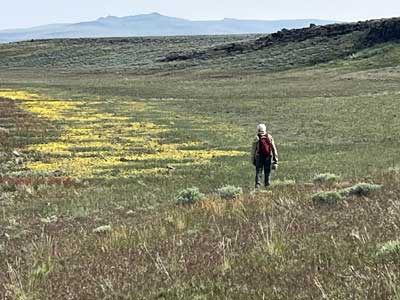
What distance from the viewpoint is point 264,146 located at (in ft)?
59.6

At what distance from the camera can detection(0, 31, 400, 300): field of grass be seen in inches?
272

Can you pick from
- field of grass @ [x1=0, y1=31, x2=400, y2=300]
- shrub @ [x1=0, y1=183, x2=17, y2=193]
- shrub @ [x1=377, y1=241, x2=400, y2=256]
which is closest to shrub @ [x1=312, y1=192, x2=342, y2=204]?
field of grass @ [x1=0, y1=31, x2=400, y2=300]

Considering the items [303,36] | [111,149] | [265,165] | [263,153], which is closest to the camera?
[263,153]

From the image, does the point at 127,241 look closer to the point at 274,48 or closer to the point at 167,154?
the point at 167,154

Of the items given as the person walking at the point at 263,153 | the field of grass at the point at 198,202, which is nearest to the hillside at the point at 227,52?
the field of grass at the point at 198,202

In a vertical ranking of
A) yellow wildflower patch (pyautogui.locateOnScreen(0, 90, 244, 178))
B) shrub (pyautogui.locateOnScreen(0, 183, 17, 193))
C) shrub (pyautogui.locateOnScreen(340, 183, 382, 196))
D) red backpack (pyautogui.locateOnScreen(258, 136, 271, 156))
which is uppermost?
shrub (pyautogui.locateOnScreen(340, 183, 382, 196))

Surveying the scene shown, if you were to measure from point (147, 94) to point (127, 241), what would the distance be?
180 ft

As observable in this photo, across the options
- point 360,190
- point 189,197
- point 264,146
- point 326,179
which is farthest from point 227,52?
point 360,190

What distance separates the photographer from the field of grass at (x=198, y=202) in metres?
6.90

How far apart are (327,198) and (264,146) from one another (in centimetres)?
669

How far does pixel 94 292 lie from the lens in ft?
23.0

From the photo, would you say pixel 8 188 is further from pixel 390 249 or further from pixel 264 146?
pixel 390 249

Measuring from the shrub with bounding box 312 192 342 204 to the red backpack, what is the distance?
6357mm

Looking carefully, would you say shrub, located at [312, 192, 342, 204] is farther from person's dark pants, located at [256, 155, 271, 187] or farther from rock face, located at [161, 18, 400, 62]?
rock face, located at [161, 18, 400, 62]
